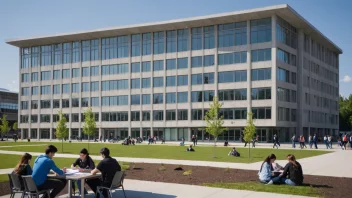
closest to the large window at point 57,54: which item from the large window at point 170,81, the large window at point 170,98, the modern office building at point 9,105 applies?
the large window at point 170,81

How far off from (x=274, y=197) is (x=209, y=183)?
342 centimetres

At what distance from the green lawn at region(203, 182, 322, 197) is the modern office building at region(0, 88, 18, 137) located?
111203mm

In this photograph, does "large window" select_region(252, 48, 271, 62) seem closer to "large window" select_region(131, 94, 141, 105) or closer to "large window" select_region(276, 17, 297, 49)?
"large window" select_region(276, 17, 297, 49)

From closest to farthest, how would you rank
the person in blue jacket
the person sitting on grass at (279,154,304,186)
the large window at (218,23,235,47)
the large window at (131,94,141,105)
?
1. the person in blue jacket
2. the person sitting on grass at (279,154,304,186)
3. the large window at (218,23,235,47)
4. the large window at (131,94,141,105)

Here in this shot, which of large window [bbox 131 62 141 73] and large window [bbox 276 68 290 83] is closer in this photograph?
large window [bbox 276 68 290 83]

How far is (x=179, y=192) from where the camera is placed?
41.6 feet

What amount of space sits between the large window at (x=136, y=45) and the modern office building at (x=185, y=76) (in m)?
0.20

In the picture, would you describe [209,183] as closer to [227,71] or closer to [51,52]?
[227,71]

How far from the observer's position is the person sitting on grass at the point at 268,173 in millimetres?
14344

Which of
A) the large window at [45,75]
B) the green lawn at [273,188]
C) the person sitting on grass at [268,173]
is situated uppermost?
the large window at [45,75]

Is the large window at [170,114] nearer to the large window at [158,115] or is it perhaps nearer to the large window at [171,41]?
the large window at [158,115]

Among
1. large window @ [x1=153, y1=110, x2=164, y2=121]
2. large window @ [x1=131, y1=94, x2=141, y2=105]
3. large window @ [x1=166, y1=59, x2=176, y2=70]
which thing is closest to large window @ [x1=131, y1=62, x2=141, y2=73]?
large window @ [x1=131, y1=94, x2=141, y2=105]

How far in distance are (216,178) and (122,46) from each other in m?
65.6

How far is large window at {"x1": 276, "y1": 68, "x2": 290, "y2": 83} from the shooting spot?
213 feet
